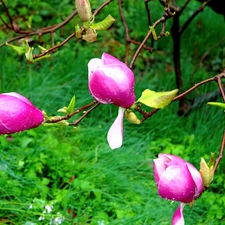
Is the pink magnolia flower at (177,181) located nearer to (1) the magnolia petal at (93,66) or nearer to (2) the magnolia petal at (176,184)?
(2) the magnolia petal at (176,184)

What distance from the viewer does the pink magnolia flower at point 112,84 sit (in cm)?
65

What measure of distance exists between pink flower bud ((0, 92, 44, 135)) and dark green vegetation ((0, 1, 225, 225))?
2.88 feet

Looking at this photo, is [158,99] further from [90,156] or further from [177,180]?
[90,156]

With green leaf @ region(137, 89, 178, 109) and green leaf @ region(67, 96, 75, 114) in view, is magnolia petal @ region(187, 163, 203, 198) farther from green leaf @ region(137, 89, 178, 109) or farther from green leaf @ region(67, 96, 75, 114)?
green leaf @ region(67, 96, 75, 114)

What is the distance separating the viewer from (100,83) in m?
0.65

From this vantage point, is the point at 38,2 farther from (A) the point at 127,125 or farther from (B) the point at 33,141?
(B) the point at 33,141

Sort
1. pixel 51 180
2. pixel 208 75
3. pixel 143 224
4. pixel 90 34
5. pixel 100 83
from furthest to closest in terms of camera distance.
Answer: pixel 208 75 → pixel 51 180 → pixel 143 224 → pixel 90 34 → pixel 100 83

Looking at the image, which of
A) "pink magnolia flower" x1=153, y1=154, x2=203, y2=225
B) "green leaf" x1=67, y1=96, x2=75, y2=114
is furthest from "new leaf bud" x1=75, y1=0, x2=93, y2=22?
"pink magnolia flower" x1=153, y1=154, x2=203, y2=225

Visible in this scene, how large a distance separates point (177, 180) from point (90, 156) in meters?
1.33

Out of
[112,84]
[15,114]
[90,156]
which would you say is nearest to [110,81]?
[112,84]

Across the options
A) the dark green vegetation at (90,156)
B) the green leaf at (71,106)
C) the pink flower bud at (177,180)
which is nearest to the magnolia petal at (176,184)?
the pink flower bud at (177,180)

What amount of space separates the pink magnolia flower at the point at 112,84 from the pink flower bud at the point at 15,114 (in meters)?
0.09

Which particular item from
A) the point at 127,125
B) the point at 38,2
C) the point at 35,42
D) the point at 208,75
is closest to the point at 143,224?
the point at 127,125

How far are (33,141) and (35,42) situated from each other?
4.70 feet
